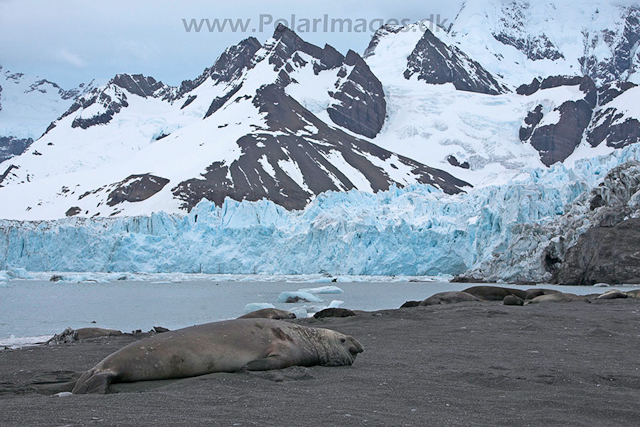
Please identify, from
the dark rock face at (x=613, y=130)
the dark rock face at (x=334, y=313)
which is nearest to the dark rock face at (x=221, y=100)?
the dark rock face at (x=613, y=130)

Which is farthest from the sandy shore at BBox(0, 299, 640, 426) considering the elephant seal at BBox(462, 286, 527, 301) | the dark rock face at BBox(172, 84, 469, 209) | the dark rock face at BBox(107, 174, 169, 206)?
the dark rock face at BBox(107, 174, 169, 206)

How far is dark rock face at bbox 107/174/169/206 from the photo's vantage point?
314 ft

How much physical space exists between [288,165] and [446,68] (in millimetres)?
78487

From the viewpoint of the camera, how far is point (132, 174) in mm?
105562

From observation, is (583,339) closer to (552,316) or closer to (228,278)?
(552,316)

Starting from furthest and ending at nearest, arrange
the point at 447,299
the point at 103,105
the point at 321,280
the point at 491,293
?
1. the point at 103,105
2. the point at 321,280
3. the point at 491,293
4. the point at 447,299

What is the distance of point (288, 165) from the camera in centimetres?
10856

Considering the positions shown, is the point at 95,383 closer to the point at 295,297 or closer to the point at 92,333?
the point at 92,333

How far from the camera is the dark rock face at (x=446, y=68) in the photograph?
164875 mm

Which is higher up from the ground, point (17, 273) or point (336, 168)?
point (336, 168)

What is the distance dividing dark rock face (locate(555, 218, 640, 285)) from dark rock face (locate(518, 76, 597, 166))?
106533mm

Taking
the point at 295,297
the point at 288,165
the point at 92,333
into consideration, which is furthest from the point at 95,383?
the point at 288,165

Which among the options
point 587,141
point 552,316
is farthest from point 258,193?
point 552,316

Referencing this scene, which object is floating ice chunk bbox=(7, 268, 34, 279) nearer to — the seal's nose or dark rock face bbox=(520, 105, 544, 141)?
the seal's nose
